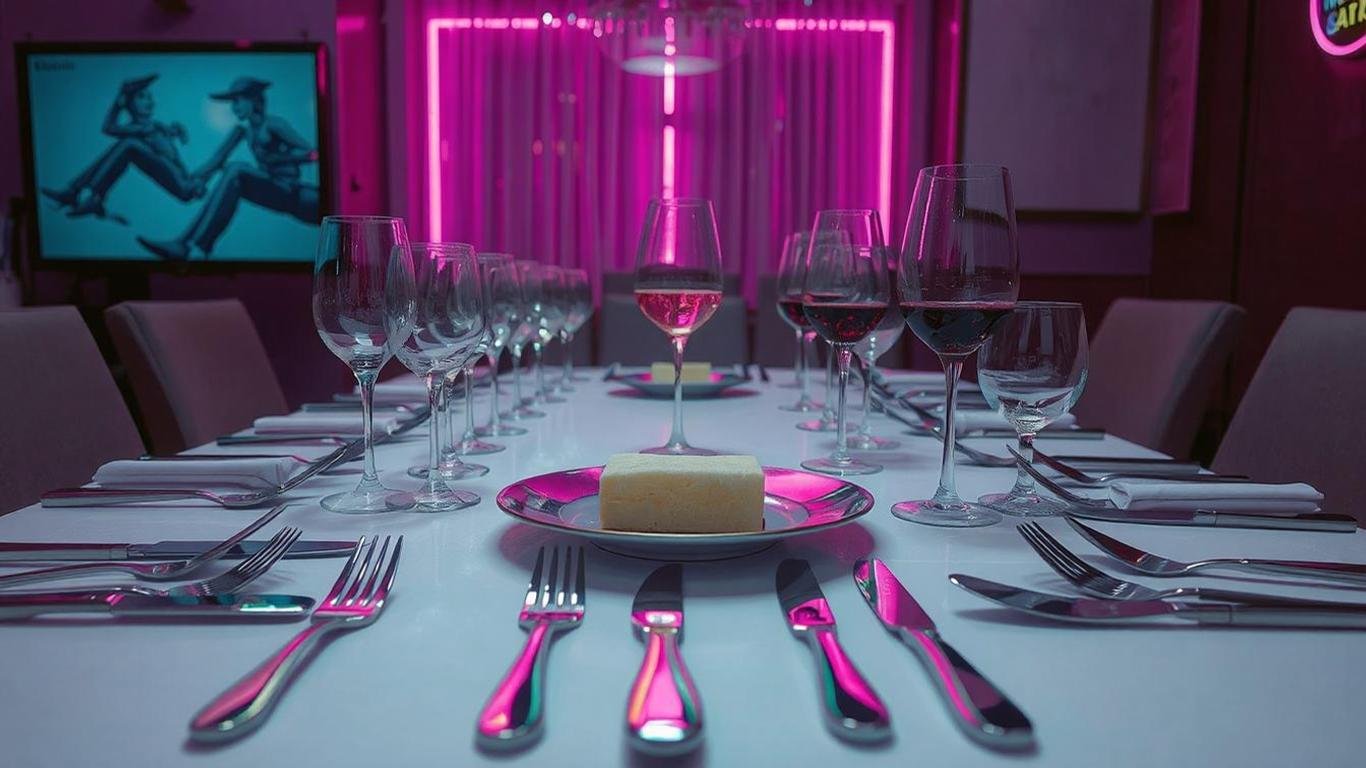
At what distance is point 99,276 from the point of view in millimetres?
4379

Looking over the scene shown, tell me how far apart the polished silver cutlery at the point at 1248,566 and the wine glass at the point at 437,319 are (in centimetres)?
55

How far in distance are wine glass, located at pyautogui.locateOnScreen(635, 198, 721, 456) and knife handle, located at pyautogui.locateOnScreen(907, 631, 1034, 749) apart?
66cm

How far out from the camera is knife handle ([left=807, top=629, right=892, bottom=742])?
0.37 metres

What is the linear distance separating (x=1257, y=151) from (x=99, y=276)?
5228 mm

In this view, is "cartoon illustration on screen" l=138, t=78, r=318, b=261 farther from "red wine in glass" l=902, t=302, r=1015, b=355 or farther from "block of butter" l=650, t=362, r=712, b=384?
"red wine in glass" l=902, t=302, r=1015, b=355

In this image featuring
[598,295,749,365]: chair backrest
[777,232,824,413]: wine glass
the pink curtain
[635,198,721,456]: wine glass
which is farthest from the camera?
the pink curtain

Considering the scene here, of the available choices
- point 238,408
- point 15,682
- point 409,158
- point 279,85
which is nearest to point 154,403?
point 238,408

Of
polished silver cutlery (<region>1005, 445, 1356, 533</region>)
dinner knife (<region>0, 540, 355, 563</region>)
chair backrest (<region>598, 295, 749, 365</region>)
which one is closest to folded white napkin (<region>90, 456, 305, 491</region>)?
dinner knife (<region>0, 540, 355, 563</region>)

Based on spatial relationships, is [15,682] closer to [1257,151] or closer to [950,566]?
[950,566]

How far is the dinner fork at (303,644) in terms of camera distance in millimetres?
372

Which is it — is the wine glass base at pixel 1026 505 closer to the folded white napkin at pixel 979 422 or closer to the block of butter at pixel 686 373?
the folded white napkin at pixel 979 422

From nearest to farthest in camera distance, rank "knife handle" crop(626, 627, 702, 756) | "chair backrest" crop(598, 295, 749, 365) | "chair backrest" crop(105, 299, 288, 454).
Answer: "knife handle" crop(626, 627, 702, 756), "chair backrest" crop(105, 299, 288, 454), "chair backrest" crop(598, 295, 749, 365)

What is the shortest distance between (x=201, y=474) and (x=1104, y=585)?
79 centimetres

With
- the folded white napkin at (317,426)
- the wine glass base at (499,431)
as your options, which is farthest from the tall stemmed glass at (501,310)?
the folded white napkin at (317,426)
